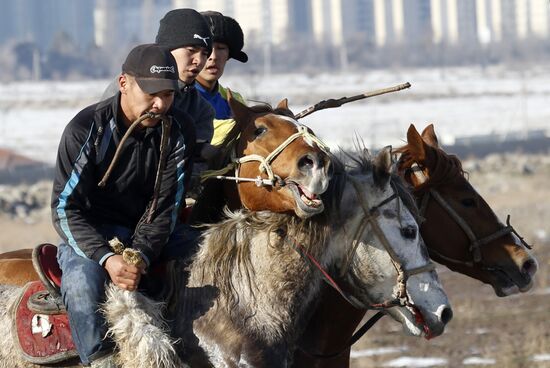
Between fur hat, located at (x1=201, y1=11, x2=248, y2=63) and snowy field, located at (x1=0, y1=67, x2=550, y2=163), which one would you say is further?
snowy field, located at (x1=0, y1=67, x2=550, y2=163)

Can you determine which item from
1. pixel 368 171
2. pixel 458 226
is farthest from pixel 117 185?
pixel 458 226

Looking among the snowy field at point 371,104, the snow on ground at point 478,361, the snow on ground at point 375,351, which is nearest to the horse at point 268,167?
the snow on ground at point 478,361

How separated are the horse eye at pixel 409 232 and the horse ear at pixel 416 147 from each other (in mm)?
1541

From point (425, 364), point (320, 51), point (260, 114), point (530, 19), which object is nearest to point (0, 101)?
point (320, 51)

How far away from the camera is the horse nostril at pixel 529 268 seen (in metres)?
7.50

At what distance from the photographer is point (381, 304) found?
607 centimetres

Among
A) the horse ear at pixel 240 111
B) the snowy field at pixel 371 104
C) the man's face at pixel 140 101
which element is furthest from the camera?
the snowy field at pixel 371 104

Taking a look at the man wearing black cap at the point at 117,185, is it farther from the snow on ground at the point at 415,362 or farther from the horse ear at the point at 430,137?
the snow on ground at the point at 415,362

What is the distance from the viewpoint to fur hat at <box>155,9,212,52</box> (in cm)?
669

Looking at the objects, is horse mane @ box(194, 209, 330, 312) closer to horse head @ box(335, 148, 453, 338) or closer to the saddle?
horse head @ box(335, 148, 453, 338)

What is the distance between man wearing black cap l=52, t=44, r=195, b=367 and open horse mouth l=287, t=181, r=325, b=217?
61 cm

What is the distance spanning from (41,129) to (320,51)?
192 ft

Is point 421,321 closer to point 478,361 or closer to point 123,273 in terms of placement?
point 123,273

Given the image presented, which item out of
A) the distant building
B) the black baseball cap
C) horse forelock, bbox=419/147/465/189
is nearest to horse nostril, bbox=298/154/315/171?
the black baseball cap
